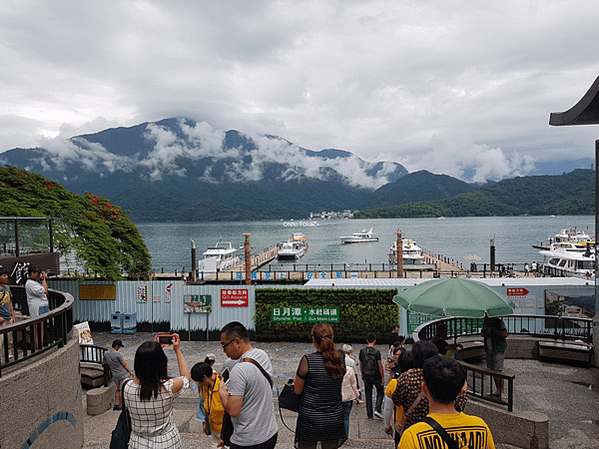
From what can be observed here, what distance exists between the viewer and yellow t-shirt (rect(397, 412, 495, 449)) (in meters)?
2.39

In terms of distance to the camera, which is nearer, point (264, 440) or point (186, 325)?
point (264, 440)

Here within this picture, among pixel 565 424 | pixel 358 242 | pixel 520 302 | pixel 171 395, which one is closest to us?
pixel 171 395

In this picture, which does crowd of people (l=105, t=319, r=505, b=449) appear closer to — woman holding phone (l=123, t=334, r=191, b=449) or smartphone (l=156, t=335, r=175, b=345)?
woman holding phone (l=123, t=334, r=191, b=449)

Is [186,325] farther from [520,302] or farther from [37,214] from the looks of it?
[520,302]

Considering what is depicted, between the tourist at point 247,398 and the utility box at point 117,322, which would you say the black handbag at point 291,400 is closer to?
the tourist at point 247,398

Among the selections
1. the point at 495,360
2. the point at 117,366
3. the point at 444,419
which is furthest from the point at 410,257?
the point at 444,419

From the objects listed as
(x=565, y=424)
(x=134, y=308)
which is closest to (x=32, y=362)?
(x=565, y=424)

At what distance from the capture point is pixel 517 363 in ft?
29.8

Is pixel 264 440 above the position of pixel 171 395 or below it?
below

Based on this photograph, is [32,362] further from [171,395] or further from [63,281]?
[63,281]

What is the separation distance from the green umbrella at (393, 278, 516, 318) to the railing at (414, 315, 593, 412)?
2.58ft

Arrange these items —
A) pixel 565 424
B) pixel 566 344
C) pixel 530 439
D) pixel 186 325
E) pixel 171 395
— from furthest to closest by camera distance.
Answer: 1. pixel 186 325
2. pixel 566 344
3. pixel 565 424
4. pixel 530 439
5. pixel 171 395

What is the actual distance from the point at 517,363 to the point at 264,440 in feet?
24.6

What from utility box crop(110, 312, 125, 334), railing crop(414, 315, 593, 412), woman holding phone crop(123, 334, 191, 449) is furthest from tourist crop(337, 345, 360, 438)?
utility box crop(110, 312, 125, 334)
